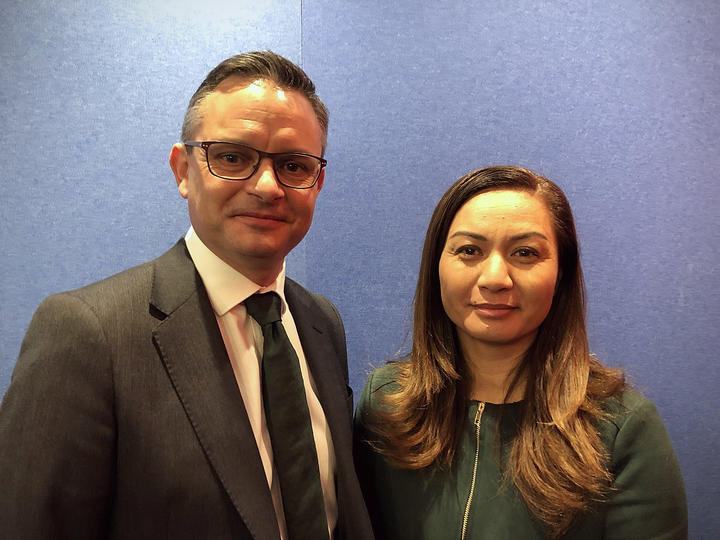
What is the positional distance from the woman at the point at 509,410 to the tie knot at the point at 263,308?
17.4 inches

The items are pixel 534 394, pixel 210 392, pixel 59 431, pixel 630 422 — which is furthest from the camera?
pixel 534 394

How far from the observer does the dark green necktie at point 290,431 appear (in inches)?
46.5

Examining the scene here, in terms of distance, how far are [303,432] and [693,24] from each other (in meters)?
1.96

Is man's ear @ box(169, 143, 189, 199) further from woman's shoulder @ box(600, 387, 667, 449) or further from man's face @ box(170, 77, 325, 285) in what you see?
woman's shoulder @ box(600, 387, 667, 449)

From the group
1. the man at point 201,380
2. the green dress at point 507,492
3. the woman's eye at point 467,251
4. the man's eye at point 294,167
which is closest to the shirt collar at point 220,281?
the man at point 201,380

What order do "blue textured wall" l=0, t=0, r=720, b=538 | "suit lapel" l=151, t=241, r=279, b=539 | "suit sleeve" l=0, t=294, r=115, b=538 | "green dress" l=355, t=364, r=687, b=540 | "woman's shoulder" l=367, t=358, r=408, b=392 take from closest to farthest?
"suit sleeve" l=0, t=294, r=115, b=538, "suit lapel" l=151, t=241, r=279, b=539, "green dress" l=355, t=364, r=687, b=540, "woman's shoulder" l=367, t=358, r=408, b=392, "blue textured wall" l=0, t=0, r=720, b=538

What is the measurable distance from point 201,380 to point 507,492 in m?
0.74

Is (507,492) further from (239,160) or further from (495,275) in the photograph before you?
(239,160)

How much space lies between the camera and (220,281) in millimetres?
1251

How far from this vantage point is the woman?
4.35ft

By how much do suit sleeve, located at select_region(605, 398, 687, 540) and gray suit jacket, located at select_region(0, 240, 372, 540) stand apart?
0.77m

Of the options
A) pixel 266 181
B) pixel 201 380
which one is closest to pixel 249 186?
pixel 266 181

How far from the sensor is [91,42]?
6.65 ft

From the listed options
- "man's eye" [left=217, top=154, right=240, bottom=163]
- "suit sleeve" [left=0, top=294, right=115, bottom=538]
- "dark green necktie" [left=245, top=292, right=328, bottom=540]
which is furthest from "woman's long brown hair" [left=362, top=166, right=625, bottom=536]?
"suit sleeve" [left=0, top=294, right=115, bottom=538]
